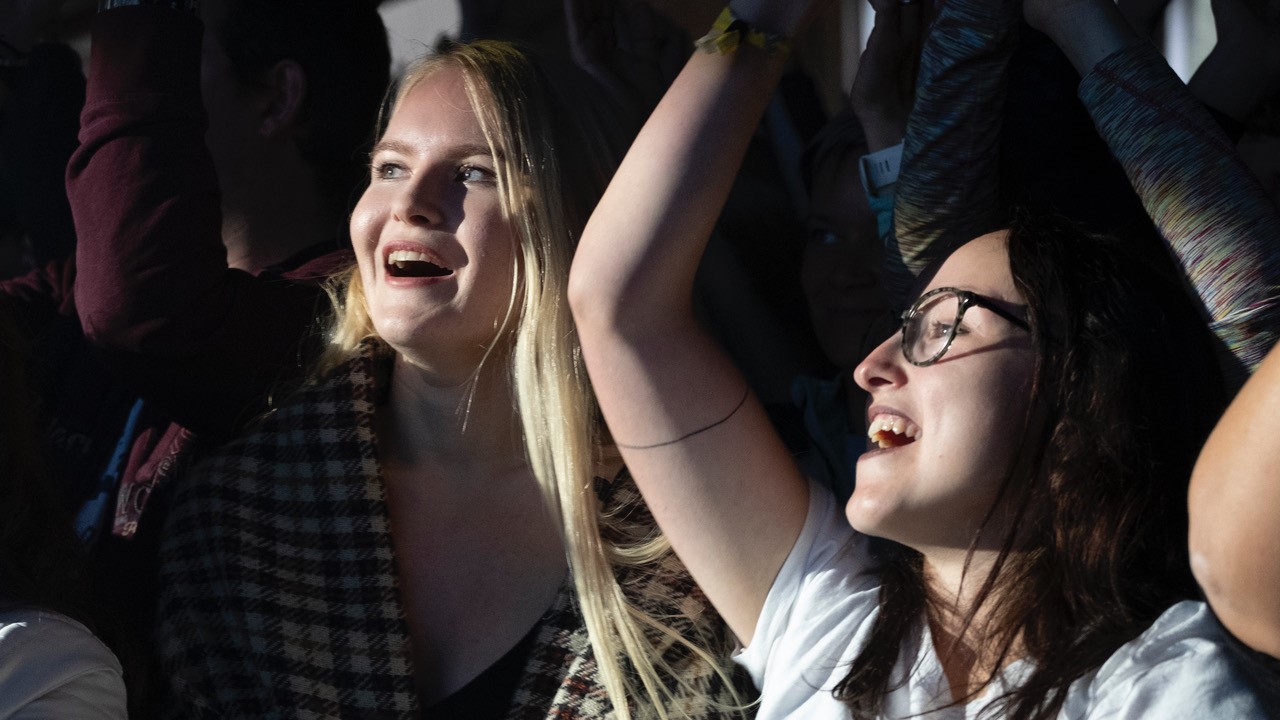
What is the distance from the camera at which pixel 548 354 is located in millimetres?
1571

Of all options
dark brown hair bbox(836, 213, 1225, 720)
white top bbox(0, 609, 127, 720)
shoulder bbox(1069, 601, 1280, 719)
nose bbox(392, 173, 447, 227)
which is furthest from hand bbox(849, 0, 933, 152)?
white top bbox(0, 609, 127, 720)

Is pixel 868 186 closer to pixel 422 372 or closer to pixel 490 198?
pixel 490 198

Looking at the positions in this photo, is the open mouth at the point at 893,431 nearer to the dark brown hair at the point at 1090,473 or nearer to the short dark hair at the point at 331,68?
the dark brown hair at the point at 1090,473

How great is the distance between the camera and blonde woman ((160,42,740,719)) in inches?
59.0

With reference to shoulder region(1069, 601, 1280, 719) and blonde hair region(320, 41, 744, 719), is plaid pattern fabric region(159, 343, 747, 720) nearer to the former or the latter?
blonde hair region(320, 41, 744, 719)

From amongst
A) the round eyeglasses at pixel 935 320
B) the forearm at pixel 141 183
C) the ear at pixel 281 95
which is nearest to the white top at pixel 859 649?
the round eyeglasses at pixel 935 320

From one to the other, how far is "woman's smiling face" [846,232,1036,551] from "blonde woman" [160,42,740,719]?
1.18 feet

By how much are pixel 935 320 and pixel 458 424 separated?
0.69 metres

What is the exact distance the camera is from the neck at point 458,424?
165cm

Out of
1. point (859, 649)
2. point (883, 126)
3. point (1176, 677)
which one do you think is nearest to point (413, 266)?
point (883, 126)

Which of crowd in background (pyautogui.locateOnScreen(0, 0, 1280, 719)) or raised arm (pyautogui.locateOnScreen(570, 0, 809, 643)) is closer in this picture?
crowd in background (pyautogui.locateOnScreen(0, 0, 1280, 719))

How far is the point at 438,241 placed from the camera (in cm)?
156

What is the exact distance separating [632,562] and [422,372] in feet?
1.27

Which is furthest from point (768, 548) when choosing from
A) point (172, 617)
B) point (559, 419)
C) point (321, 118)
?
point (321, 118)
